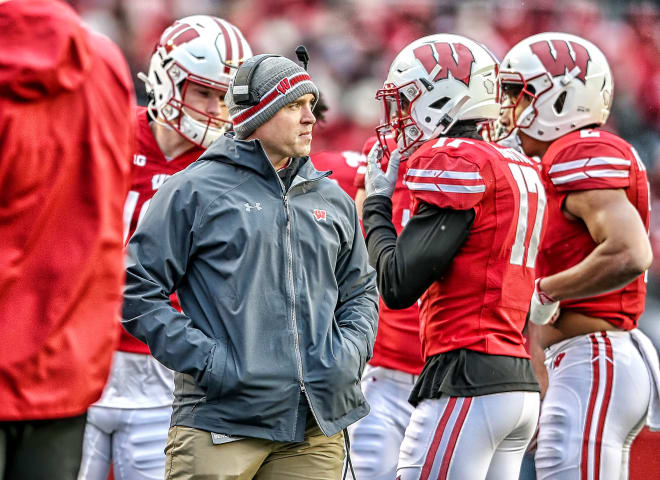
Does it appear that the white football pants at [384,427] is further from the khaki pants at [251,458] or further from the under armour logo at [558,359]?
the khaki pants at [251,458]

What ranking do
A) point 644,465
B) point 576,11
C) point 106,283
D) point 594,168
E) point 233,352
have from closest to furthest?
point 106,283 → point 233,352 → point 594,168 → point 644,465 → point 576,11

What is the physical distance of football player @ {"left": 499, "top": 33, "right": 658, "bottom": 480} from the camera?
153 inches

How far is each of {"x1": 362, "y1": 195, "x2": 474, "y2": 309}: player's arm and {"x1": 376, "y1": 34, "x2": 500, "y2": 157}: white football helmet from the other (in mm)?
516

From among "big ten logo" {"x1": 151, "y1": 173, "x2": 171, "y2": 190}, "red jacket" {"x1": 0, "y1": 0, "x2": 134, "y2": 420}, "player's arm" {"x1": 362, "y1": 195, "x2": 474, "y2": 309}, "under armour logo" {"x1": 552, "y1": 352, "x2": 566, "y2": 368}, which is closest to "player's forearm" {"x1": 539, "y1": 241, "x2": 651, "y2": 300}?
"under armour logo" {"x1": 552, "y1": 352, "x2": 566, "y2": 368}

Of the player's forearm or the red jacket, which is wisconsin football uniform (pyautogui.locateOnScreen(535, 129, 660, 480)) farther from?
the red jacket

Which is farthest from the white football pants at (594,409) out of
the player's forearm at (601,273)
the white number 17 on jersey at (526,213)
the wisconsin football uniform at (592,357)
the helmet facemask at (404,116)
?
the helmet facemask at (404,116)

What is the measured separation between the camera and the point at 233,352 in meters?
3.02

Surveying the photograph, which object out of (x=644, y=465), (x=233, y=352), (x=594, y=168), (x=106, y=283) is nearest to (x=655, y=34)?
(x=644, y=465)

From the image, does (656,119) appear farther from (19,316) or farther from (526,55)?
(19,316)

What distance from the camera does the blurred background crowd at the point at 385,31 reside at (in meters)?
8.09

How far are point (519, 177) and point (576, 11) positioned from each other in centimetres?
527

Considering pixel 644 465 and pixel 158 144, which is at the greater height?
pixel 158 144

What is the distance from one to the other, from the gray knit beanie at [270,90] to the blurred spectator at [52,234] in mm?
1155

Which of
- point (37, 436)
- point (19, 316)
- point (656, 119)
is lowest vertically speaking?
point (656, 119)
